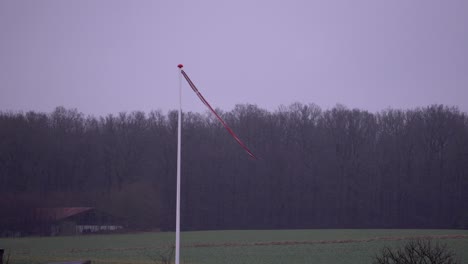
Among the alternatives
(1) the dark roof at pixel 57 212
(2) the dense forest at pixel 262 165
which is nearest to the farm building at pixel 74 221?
(1) the dark roof at pixel 57 212

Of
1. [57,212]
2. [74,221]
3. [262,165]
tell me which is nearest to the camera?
[74,221]

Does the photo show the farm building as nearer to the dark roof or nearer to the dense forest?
the dark roof

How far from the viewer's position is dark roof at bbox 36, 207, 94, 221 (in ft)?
198

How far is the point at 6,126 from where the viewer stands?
73.6m

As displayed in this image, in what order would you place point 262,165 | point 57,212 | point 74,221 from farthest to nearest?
point 262,165 < point 57,212 < point 74,221

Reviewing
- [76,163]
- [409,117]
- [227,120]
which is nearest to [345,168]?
[409,117]

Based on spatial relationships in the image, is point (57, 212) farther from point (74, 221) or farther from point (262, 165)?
point (262, 165)

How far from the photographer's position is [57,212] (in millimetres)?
→ 61812

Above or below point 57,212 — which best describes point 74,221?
below

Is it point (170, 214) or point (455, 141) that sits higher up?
point (455, 141)

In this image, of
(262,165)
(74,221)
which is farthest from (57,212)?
(262,165)

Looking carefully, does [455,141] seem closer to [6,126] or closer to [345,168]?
[345,168]

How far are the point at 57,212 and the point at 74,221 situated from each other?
2789 millimetres

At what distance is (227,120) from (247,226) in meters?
18.5
